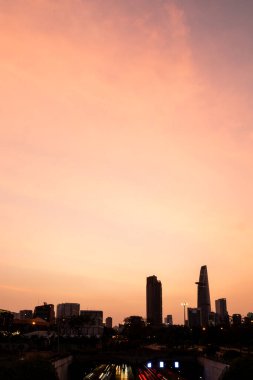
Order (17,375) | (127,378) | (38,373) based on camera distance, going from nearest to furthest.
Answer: (17,375) → (38,373) → (127,378)

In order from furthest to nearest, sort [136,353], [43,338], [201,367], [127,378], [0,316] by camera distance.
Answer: [0,316] → [43,338] → [136,353] → [201,367] → [127,378]

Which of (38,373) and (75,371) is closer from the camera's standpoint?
(38,373)

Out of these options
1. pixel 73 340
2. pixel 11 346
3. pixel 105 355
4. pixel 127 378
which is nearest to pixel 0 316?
pixel 73 340

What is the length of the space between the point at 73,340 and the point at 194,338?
57.8 m

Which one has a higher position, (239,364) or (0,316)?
(0,316)

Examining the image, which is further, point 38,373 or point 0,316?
point 0,316

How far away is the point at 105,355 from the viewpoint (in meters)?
96.2

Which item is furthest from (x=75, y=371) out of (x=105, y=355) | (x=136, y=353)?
(x=136, y=353)

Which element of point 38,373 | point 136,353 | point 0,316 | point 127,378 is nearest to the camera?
point 38,373

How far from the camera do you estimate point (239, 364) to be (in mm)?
48906

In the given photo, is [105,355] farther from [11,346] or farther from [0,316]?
[0,316]

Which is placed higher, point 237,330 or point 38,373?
point 237,330

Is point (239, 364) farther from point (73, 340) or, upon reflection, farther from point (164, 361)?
point (73, 340)

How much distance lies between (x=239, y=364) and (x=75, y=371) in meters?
52.2
